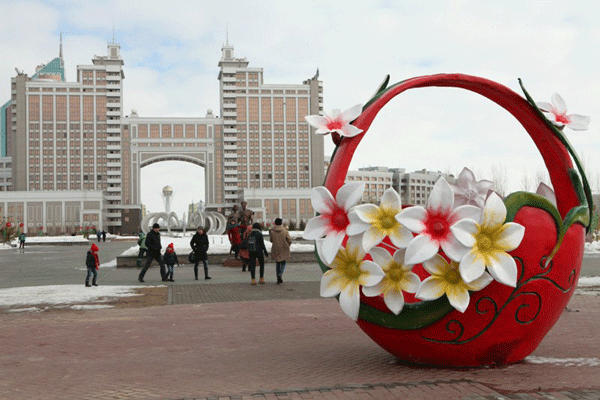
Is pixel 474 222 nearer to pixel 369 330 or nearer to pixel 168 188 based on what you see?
pixel 369 330

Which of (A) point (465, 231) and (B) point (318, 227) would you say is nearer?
(A) point (465, 231)


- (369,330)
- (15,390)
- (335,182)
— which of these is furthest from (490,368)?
(15,390)

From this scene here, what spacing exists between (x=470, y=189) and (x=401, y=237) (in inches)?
89.2

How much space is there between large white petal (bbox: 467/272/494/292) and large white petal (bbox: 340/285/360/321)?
0.96 metres

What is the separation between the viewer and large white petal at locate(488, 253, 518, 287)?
5641 millimetres

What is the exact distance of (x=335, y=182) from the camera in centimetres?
655

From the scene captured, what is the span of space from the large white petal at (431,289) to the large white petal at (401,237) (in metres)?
0.36

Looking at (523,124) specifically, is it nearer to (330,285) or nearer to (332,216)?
(332,216)

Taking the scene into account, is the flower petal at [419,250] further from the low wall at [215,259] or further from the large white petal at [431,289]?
the low wall at [215,259]

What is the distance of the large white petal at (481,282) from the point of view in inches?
229

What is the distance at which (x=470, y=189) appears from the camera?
7.87 metres

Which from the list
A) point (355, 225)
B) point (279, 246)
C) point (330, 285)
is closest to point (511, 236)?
point (355, 225)

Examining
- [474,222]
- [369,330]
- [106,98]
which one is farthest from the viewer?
[106,98]

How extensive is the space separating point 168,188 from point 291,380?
257 ft
